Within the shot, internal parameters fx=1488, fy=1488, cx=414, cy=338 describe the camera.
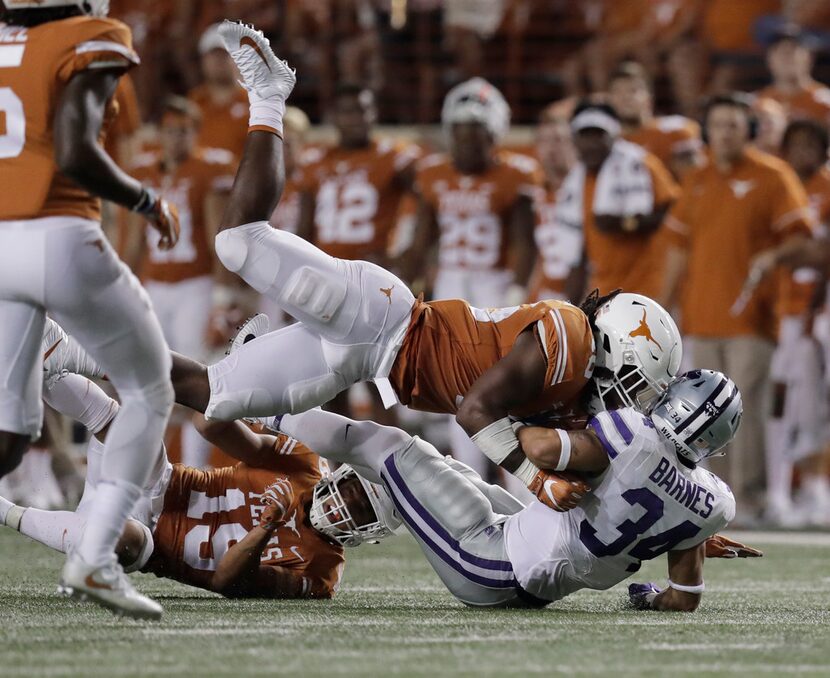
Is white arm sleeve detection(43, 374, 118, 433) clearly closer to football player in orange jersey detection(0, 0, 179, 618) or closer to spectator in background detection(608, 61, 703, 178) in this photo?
football player in orange jersey detection(0, 0, 179, 618)

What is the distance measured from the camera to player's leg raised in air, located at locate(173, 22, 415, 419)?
4527mm

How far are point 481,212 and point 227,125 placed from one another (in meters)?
2.09

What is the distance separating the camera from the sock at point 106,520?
11.5 ft

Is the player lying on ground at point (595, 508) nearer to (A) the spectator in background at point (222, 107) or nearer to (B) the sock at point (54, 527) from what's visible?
(B) the sock at point (54, 527)

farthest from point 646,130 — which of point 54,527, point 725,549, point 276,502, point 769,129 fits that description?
point 54,527

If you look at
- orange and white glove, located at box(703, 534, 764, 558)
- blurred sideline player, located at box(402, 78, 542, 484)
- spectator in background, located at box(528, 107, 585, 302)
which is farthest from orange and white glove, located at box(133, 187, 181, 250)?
spectator in background, located at box(528, 107, 585, 302)

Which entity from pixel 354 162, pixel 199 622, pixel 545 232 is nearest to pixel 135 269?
pixel 354 162

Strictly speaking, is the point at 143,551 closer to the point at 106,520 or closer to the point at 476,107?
the point at 106,520

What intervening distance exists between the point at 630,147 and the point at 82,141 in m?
4.84

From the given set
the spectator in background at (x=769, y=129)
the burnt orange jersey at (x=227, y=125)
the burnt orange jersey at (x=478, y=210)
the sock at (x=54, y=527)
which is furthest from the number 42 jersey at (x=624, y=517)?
Answer: the burnt orange jersey at (x=227, y=125)

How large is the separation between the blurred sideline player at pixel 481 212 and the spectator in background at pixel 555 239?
121 millimetres

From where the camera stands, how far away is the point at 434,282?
8.33 m

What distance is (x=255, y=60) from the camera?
458 cm

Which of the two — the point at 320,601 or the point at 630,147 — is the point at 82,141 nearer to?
the point at 320,601
